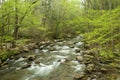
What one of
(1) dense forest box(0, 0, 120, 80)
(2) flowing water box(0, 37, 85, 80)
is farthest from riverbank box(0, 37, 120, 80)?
(1) dense forest box(0, 0, 120, 80)

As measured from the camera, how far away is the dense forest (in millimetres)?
11935

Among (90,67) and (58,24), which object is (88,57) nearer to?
(90,67)

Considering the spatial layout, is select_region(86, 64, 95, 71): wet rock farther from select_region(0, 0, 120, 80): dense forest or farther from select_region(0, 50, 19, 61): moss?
select_region(0, 50, 19, 61): moss

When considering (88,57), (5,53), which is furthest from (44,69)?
(88,57)

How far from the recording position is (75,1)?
33469mm

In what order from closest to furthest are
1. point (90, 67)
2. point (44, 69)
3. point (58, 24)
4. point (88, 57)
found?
point (90, 67)
point (44, 69)
point (88, 57)
point (58, 24)

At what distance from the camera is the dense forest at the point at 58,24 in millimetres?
11935

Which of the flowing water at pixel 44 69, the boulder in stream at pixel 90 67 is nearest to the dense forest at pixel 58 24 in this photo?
the boulder in stream at pixel 90 67

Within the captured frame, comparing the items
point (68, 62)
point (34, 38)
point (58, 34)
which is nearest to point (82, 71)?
point (68, 62)

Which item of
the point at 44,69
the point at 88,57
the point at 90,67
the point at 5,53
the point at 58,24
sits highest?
the point at 58,24

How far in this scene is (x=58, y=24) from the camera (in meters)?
29.7

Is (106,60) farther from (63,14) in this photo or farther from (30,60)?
(63,14)

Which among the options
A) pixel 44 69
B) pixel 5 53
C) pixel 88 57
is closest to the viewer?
pixel 44 69

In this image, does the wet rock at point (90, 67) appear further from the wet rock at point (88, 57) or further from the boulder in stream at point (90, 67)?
the wet rock at point (88, 57)
